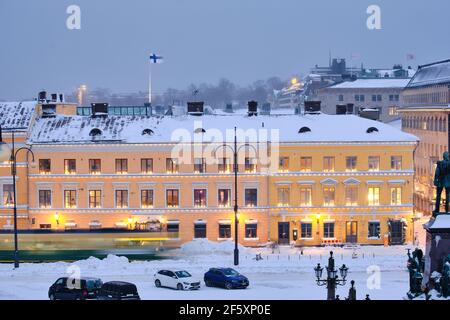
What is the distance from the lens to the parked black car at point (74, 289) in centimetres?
3297

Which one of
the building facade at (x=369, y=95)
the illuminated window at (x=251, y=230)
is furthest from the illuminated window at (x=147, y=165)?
the building facade at (x=369, y=95)

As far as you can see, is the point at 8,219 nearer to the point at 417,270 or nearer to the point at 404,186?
the point at 404,186

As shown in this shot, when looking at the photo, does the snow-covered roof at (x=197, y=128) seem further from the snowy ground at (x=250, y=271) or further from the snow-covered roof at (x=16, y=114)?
the snowy ground at (x=250, y=271)

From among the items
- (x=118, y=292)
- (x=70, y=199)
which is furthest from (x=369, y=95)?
(x=118, y=292)

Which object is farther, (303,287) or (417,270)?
(303,287)

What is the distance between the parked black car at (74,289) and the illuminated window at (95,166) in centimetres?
2306

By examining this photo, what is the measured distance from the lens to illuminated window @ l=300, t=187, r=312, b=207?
56.6 metres

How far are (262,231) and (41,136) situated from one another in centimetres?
1576

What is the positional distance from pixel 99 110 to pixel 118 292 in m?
28.7

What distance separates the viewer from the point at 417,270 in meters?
23.2

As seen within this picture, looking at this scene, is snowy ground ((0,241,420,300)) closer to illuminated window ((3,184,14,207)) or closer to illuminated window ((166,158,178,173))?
illuminated window ((166,158,178,173))
